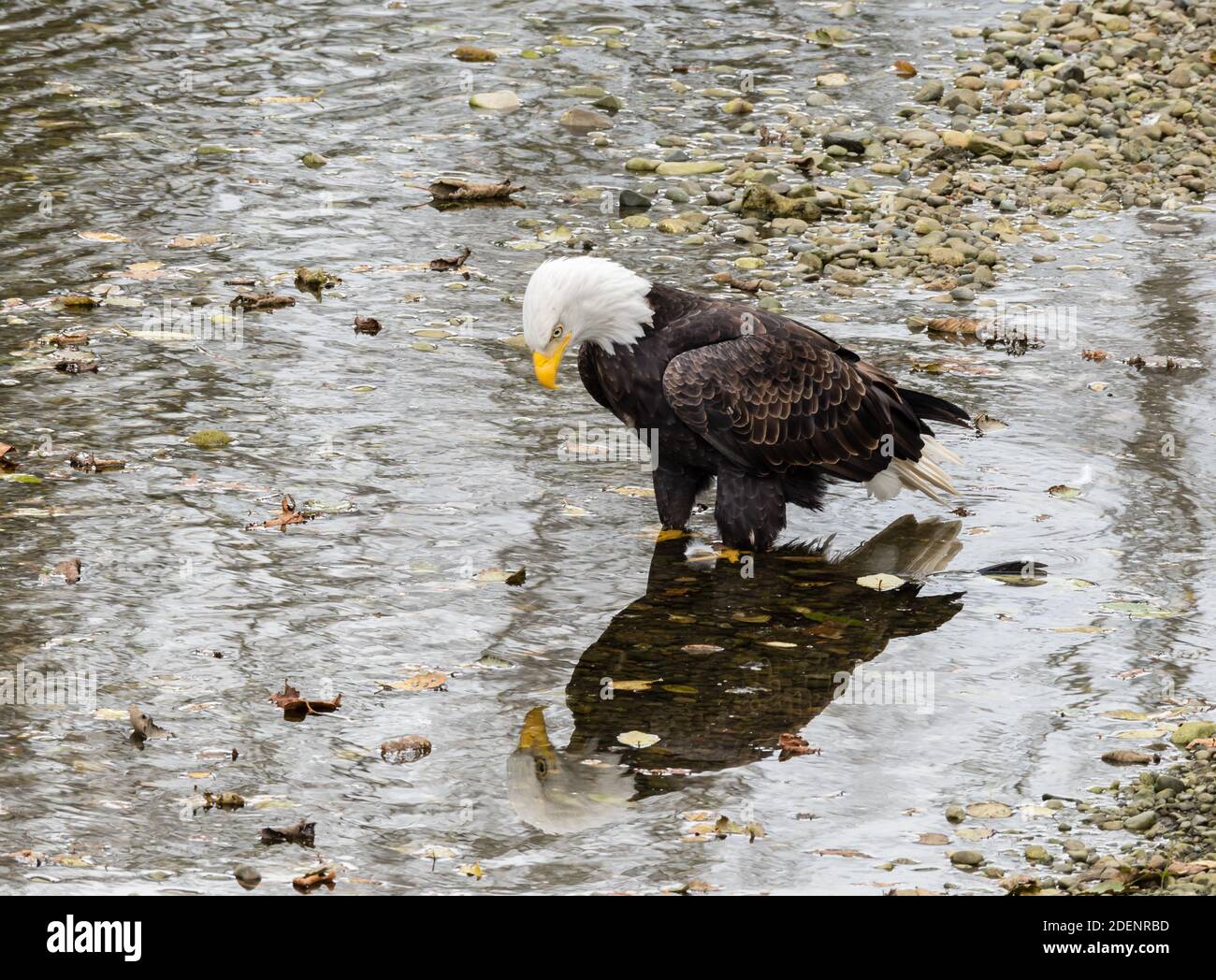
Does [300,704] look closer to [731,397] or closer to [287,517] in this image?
[287,517]

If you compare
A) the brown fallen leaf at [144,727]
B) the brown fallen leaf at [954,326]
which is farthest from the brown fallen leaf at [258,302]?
the brown fallen leaf at [144,727]

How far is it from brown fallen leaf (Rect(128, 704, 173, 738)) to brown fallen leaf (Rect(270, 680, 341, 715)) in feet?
1.19

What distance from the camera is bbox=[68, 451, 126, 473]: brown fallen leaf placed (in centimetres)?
724

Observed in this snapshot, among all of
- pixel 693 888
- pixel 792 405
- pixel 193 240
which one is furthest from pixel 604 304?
pixel 193 240

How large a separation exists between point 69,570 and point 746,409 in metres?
2.54

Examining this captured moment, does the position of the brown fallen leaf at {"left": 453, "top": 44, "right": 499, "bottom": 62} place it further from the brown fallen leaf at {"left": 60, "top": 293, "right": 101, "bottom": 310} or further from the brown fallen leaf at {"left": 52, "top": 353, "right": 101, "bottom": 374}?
the brown fallen leaf at {"left": 52, "top": 353, "right": 101, "bottom": 374}

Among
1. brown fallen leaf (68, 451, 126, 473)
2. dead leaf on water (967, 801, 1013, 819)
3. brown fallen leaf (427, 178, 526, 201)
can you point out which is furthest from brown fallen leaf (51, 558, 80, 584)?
brown fallen leaf (427, 178, 526, 201)

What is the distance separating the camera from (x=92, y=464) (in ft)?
23.8

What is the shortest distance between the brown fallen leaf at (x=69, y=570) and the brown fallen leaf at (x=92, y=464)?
861mm

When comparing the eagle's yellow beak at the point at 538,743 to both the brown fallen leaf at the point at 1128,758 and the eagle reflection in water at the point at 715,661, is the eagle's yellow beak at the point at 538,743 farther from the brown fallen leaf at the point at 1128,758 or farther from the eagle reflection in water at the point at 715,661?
the brown fallen leaf at the point at 1128,758

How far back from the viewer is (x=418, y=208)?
33.9ft

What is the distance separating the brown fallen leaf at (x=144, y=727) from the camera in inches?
212

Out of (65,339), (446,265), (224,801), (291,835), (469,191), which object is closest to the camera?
(291,835)

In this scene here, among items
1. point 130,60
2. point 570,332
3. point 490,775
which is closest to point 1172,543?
point 570,332
